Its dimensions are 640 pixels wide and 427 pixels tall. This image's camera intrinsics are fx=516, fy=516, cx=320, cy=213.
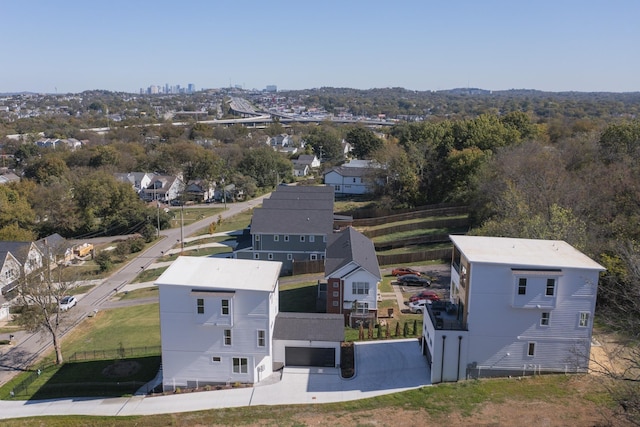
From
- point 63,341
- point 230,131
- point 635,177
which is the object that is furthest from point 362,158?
point 63,341

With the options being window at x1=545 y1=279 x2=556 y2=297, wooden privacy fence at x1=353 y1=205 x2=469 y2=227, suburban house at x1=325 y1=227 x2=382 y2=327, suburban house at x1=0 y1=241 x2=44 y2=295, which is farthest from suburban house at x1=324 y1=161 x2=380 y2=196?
window at x1=545 y1=279 x2=556 y2=297

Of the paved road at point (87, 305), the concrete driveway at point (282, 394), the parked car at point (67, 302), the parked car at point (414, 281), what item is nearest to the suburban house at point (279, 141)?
the paved road at point (87, 305)

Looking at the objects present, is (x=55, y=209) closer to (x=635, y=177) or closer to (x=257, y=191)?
(x=257, y=191)

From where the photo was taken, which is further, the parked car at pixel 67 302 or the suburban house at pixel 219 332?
the parked car at pixel 67 302

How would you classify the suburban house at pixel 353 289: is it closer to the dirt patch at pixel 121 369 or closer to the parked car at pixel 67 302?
the dirt patch at pixel 121 369

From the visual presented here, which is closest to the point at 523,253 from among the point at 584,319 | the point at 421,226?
the point at 584,319

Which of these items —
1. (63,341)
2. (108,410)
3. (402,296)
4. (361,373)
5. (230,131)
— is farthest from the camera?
(230,131)
